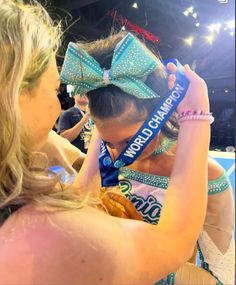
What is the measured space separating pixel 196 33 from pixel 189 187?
0.56 ft

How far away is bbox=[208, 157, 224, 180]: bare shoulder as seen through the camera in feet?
1.60

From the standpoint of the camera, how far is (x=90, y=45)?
1.84 ft

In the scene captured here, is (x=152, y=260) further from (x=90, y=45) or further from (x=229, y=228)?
(x=90, y=45)

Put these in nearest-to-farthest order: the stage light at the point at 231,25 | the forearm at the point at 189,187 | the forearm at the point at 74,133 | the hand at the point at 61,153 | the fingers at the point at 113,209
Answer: the stage light at the point at 231,25 < the forearm at the point at 189,187 < the fingers at the point at 113,209 < the hand at the point at 61,153 < the forearm at the point at 74,133

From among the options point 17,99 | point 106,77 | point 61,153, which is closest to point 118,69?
point 106,77

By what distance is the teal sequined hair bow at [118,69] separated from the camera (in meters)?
0.46

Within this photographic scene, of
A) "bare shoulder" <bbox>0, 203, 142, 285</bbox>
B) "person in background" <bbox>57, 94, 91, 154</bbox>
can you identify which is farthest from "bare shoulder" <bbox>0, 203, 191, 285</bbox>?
"person in background" <bbox>57, 94, 91, 154</bbox>

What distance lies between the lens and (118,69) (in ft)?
1.56

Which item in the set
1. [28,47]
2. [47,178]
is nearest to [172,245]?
[47,178]

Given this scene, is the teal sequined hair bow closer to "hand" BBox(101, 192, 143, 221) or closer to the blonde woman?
the blonde woman

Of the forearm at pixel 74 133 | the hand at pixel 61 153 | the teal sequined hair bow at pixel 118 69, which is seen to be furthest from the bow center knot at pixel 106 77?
the forearm at pixel 74 133

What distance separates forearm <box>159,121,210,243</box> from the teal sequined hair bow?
0.09 m

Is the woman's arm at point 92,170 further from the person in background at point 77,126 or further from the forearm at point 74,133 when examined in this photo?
the forearm at point 74,133

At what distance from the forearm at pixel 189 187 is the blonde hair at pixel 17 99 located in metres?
0.11
